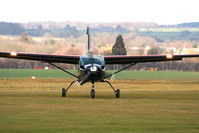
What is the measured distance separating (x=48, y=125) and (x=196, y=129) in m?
3.81

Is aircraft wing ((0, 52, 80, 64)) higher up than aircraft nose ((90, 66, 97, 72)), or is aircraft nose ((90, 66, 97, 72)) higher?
aircraft wing ((0, 52, 80, 64))

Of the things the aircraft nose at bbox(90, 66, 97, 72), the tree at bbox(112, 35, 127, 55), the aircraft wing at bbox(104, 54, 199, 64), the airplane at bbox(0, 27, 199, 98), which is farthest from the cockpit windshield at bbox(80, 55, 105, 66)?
the tree at bbox(112, 35, 127, 55)

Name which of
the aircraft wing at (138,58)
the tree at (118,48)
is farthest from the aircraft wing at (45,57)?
the tree at (118,48)

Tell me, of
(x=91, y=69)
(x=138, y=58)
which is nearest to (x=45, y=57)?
(x=91, y=69)

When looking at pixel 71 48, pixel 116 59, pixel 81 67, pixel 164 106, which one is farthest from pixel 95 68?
pixel 71 48

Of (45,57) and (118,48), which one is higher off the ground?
(45,57)

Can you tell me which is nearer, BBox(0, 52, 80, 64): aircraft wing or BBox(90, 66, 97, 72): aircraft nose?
BBox(90, 66, 97, 72): aircraft nose

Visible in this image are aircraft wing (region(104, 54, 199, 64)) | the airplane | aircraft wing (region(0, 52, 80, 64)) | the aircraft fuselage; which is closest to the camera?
the aircraft fuselage

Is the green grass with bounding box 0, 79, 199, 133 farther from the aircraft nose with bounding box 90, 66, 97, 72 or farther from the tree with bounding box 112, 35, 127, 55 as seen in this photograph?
the tree with bounding box 112, 35, 127, 55

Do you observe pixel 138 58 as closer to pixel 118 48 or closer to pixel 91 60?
pixel 91 60

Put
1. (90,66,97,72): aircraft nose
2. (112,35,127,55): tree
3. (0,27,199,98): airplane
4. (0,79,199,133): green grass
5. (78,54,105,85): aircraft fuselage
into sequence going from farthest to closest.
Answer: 1. (112,35,127,55): tree
2. (0,27,199,98): airplane
3. (78,54,105,85): aircraft fuselage
4. (90,66,97,72): aircraft nose
5. (0,79,199,133): green grass

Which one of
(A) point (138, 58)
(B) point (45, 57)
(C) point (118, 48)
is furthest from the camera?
(C) point (118, 48)

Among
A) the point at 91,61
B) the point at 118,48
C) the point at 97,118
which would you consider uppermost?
the point at 91,61

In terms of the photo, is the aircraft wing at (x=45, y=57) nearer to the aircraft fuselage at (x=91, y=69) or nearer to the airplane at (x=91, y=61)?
the airplane at (x=91, y=61)
